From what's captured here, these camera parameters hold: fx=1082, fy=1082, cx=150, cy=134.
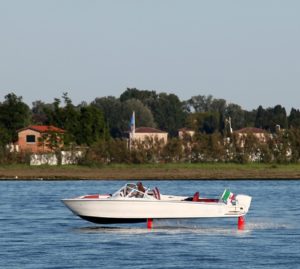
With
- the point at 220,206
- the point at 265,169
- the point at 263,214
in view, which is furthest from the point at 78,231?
the point at 265,169

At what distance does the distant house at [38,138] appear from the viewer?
5935 inches

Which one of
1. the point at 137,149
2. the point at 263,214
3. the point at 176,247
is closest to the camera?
the point at 176,247

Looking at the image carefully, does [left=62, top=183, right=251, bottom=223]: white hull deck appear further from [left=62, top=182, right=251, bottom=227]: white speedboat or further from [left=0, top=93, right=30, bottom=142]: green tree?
[left=0, top=93, right=30, bottom=142]: green tree

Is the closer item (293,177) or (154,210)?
(154,210)

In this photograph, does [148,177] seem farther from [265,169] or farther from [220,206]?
[220,206]

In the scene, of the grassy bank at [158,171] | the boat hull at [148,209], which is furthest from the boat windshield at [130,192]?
the grassy bank at [158,171]

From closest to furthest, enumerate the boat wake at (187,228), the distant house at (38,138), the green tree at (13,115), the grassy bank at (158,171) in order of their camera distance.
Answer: the boat wake at (187,228) < the grassy bank at (158,171) < the distant house at (38,138) < the green tree at (13,115)

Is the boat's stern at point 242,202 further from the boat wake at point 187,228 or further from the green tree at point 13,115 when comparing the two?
the green tree at point 13,115

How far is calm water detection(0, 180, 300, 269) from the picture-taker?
42625 millimetres

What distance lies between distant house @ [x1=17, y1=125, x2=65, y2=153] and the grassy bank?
9.12m

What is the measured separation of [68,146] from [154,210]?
9549 cm

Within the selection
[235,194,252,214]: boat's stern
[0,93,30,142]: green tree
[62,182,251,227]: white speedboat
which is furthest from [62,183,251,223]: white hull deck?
[0,93,30,142]: green tree

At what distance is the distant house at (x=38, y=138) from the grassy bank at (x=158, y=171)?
912 centimetres

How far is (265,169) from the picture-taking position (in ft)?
451
